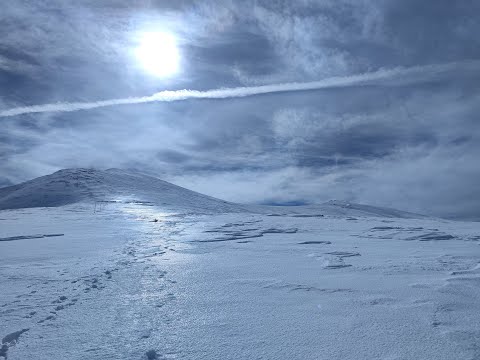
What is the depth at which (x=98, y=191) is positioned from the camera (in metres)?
49.5

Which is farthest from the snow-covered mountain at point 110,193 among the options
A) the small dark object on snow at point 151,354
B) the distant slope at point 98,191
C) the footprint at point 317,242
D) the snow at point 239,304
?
the small dark object on snow at point 151,354

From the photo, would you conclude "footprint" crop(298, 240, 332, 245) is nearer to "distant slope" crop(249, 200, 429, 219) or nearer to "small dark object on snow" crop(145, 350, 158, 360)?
"small dark object on snow" crop(145, 350, 158, 360)

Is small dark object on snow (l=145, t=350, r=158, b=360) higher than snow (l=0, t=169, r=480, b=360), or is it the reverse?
snow (l=0, t=169, r=480, b=360)

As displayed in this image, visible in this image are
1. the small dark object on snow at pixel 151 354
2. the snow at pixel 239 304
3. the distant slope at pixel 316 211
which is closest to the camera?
the small dark object on snow at pixel 151 354

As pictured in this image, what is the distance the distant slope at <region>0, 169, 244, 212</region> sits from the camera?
46.0 metres

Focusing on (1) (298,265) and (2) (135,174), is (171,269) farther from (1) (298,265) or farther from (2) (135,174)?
(2) (135,174)

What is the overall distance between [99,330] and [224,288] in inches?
79.1

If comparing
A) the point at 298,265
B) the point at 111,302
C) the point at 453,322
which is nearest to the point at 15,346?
the point at 111,302

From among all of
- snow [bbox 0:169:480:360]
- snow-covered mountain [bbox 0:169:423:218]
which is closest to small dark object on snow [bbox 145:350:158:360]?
snow [bbox 0:169:480:360]

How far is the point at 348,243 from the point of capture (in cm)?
1076

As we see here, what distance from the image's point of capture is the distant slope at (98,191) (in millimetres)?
46031

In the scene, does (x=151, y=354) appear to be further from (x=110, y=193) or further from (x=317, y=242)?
(x=110, y=193)

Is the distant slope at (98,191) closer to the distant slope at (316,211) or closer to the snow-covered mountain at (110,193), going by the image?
the snow-covered mountain at (110,193)

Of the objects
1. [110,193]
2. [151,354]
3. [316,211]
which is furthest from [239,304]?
[316,211]
